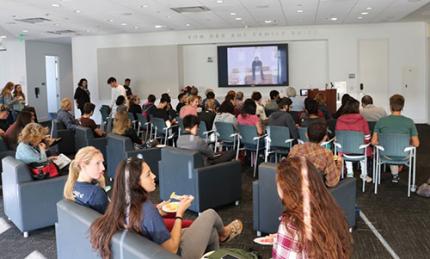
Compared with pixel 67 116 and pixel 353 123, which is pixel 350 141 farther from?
pixel 67 116

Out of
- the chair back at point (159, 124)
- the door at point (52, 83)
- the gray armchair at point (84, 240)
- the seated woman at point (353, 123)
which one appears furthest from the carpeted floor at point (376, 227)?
the door at point (52, 83)

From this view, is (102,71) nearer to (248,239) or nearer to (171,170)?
(171,170)

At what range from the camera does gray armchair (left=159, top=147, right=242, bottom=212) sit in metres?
4.95

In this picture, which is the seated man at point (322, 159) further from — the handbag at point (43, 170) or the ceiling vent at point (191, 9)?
the ceiling vent at point (191, 9)

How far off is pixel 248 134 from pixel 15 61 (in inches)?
494

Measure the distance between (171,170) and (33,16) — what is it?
7431 millimetres

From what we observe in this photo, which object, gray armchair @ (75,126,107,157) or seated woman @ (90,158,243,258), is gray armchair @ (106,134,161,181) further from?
seated woman @ (90,158,243,258)

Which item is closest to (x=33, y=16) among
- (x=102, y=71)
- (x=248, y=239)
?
(x=102, y=71)

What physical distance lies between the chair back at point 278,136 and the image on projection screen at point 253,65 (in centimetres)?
770

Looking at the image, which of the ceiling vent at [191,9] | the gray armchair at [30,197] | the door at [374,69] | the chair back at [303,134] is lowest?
the gray armchair at [30,197]

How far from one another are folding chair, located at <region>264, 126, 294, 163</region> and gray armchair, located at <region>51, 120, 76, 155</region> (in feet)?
14.0

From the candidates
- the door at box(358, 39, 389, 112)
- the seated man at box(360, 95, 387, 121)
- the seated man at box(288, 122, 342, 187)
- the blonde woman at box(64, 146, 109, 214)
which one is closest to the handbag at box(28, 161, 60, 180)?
the blonde woman at box(64, 146, 109, 214)

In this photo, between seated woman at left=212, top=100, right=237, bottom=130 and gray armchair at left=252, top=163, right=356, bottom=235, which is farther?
seated woman at left=212, top=100, right=237, bottom=130

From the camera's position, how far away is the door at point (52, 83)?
18016 mm
